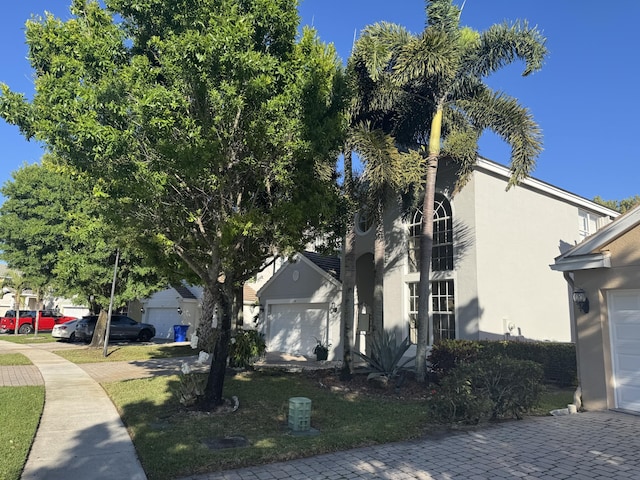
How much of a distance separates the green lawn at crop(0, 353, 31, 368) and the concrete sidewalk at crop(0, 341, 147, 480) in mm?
5296

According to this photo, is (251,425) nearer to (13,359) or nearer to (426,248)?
(426,248)

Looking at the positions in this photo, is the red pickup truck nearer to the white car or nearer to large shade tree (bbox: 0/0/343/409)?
the white car

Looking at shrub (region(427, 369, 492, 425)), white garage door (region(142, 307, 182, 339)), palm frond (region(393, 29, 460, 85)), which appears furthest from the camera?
white garage door (region(142, 307, 182, 339))

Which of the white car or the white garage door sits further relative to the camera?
the white garage door

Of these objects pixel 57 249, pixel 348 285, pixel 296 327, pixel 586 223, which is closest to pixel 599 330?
pixel 348 285

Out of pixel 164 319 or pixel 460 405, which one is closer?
pixel 460 405

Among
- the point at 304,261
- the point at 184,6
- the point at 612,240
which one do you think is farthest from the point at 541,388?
the point at 304,261

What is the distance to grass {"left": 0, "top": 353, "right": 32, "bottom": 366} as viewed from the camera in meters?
14.9

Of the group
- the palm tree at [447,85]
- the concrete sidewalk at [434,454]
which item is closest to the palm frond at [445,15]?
the palm tree at [447,85]

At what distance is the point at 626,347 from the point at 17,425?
10.3 metres

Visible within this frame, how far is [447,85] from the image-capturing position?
12430 millimetres

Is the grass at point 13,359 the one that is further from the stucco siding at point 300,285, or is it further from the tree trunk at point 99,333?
the stucco siding at point 300,285

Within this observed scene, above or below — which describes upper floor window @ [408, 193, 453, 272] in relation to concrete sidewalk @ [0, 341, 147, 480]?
above

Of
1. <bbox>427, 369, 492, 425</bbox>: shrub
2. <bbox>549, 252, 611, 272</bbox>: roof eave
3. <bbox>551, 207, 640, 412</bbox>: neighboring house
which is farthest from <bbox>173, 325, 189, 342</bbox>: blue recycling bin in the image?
<bbox>551, 207, 640, 412</bbox>: neighboring house
